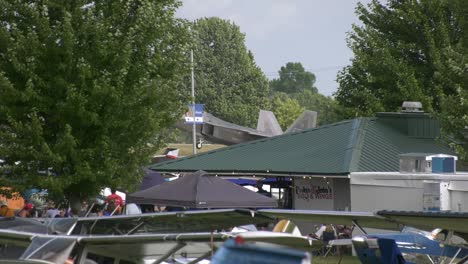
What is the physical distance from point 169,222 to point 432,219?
3.37 metres

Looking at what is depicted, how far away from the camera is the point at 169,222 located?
46.1 feet

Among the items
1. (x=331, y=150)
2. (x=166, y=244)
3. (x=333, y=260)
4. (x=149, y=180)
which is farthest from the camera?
(x=331, y=150)

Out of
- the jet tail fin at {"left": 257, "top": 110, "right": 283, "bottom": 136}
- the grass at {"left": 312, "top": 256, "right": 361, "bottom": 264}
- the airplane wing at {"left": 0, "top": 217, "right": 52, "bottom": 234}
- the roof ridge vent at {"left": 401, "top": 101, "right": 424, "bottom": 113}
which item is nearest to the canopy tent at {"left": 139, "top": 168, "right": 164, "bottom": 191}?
the grass at {"left": 312, "top": 256, "right": 361, "bottom": 264}

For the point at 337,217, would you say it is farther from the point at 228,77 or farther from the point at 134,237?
the point at 228,77

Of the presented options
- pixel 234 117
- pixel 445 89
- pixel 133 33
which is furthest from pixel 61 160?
pixel 234 117

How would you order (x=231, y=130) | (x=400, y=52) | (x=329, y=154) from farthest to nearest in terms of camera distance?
(x=231, y=130), (x=400, y=52), (x=329, y=154)

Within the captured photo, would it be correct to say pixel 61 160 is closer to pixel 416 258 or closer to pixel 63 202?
pixel 63 202

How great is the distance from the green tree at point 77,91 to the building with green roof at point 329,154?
675cm

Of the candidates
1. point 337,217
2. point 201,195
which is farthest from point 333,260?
point 337,217

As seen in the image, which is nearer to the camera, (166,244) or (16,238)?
(166,244)

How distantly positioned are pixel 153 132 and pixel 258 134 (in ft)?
99.4

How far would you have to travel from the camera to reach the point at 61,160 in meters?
22.8

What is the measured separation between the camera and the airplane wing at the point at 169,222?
515 inches

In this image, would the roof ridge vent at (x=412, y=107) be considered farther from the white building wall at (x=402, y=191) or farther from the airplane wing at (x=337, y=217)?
the airplane wing at (x=337, y=217)
